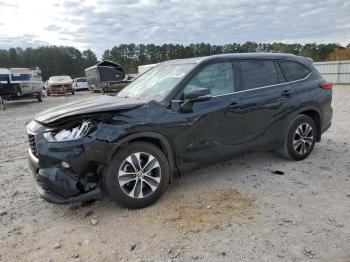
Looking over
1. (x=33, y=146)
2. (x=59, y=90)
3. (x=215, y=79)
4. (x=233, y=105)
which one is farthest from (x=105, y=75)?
(x=33, y=146)

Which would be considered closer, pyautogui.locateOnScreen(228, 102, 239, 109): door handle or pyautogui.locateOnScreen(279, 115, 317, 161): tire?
pyautogui.locateOnScreen(228, 102, 239, 109): door handle

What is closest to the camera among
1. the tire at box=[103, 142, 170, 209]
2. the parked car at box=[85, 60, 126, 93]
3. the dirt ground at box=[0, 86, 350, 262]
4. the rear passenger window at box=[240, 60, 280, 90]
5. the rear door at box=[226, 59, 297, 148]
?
the dirt ground at box=[0, 86, 350, 262]

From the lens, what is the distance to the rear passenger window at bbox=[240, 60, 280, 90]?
4735 millimetres

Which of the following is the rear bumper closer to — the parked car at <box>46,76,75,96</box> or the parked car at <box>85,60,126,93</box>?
the parked car at <box>46,76,75,96</box>

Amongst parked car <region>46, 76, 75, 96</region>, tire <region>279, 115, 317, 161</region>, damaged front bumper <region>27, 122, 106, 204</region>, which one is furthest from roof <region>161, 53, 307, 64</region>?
parked car <region>46, 76, 75, 96</region>

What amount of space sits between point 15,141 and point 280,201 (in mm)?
6933

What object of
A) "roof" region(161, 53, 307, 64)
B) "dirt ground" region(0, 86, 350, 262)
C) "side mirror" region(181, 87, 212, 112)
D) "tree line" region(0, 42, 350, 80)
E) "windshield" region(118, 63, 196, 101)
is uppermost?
"tree line" region(0, 42, 350, 80)

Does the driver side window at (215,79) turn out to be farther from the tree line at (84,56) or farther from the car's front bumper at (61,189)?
the tree line at (84,56)

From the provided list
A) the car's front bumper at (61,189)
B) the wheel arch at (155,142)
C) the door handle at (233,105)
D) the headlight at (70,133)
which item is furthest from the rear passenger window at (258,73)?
the car's front bumper at (61,189)

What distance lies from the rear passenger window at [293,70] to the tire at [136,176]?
8.81 feet

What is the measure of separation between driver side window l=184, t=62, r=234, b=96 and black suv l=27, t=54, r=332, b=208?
0.01m

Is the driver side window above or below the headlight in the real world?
above

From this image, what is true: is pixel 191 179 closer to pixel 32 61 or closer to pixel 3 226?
pixel 3 226

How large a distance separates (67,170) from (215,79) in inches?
90.7
